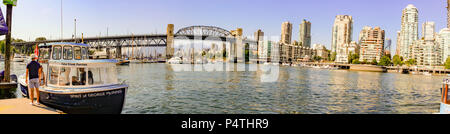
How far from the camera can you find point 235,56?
517 feet

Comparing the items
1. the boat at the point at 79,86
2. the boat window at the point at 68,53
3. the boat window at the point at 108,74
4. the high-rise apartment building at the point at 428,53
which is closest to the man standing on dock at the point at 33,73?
the boat at the point at 79,86

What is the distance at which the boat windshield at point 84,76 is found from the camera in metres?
11.0

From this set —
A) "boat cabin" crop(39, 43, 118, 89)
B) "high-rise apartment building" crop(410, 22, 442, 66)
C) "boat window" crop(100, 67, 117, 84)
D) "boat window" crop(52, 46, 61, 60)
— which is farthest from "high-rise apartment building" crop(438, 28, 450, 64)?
"boat window" crop(52, 46, 61, 60)

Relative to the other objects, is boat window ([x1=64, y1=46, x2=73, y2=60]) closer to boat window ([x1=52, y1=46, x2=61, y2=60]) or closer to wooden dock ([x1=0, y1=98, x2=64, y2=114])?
boat window ([x1=52, y1=46, x2=61, y2=60])

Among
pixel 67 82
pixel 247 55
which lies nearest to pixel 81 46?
pixel 67 82

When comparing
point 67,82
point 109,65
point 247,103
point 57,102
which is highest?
point 109,65

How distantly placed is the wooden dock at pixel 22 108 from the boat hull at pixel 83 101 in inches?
11.2

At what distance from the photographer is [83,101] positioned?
33.7 ft

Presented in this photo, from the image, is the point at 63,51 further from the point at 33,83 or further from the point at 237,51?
the point at 237,51

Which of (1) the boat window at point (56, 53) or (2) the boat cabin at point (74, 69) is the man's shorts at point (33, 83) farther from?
(1) the boat window at point (56, 53)

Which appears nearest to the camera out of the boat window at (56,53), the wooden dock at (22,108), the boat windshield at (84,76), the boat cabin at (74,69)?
the wooden dock at (22,108)

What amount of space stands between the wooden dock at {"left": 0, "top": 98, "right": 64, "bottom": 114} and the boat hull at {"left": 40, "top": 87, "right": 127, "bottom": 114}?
0.29m
